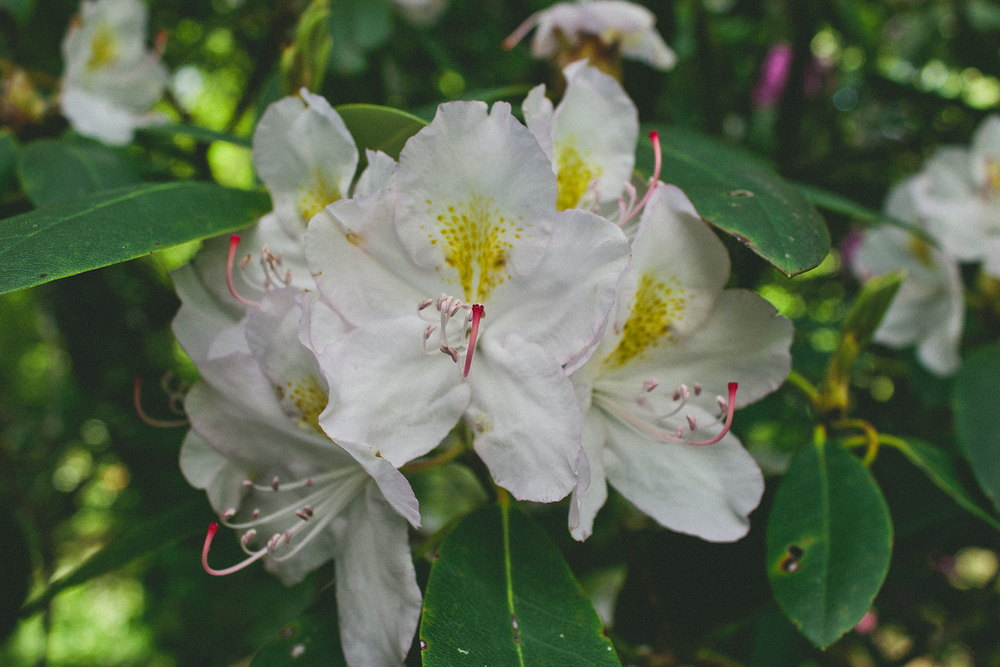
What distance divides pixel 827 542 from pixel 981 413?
1.61 ft

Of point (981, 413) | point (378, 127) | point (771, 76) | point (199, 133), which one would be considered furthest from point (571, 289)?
point (771, 76)

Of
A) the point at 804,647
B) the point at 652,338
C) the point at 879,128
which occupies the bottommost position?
the point at 804,647

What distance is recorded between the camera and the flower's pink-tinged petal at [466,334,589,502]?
55 cm

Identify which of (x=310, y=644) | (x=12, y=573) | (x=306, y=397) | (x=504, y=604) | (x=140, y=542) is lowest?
(x=12, y=573)

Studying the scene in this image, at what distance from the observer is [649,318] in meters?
0.72

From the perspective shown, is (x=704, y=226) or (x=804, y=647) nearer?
(x=704, y=226)

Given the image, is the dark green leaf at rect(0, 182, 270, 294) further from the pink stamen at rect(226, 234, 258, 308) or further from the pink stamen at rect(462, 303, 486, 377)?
the pink stamen at rect(462, 303, 486, 377)

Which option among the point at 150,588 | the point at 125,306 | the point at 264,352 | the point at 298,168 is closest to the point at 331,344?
the point at 264,352

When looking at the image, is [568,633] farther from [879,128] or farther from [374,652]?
[879,128]

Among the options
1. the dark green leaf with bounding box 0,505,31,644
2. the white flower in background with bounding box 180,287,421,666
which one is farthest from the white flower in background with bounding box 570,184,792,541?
the dark green leaf with bounding box 0,505,31,644

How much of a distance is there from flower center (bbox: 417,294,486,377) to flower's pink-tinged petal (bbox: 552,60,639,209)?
202 millimetres

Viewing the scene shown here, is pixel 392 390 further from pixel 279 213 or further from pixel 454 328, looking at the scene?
pixel 279 213

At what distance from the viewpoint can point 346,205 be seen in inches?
23.7

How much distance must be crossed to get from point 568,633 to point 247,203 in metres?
0.61
